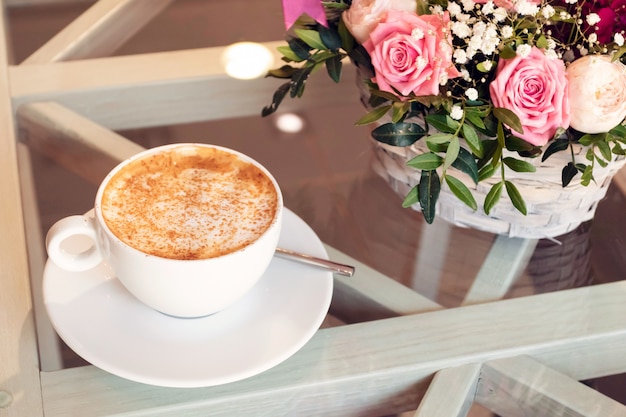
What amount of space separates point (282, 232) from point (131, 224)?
160 millimetres

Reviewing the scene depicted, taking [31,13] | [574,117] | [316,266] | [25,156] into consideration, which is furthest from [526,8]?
[31,13]

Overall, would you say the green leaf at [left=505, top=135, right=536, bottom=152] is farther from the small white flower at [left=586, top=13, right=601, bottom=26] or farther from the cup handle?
the cup handle

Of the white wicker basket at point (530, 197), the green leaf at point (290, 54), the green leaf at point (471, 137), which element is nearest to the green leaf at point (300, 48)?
the green leaf at point (290, 54)

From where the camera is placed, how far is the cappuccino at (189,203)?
59 centimetres

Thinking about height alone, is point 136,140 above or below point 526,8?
below

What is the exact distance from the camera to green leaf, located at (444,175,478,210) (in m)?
0.65

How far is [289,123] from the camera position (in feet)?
3.05

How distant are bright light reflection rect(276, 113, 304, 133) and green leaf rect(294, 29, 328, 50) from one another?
184 millimetres

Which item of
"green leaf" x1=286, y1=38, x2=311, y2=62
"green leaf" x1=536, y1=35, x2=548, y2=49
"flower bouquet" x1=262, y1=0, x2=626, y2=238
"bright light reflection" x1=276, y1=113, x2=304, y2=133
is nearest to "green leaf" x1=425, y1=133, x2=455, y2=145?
"flower bouquet" x1=262, y1=0, x2=626, y2=238

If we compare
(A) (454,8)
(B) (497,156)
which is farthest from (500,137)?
(A) (454,8)

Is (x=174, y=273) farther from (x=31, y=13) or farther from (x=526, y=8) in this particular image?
(x=31, y=13)

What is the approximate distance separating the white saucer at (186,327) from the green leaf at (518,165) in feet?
0.60

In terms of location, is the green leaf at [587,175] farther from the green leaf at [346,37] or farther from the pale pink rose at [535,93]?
the green leaf at [346,37]

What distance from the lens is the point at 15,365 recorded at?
0.59m
